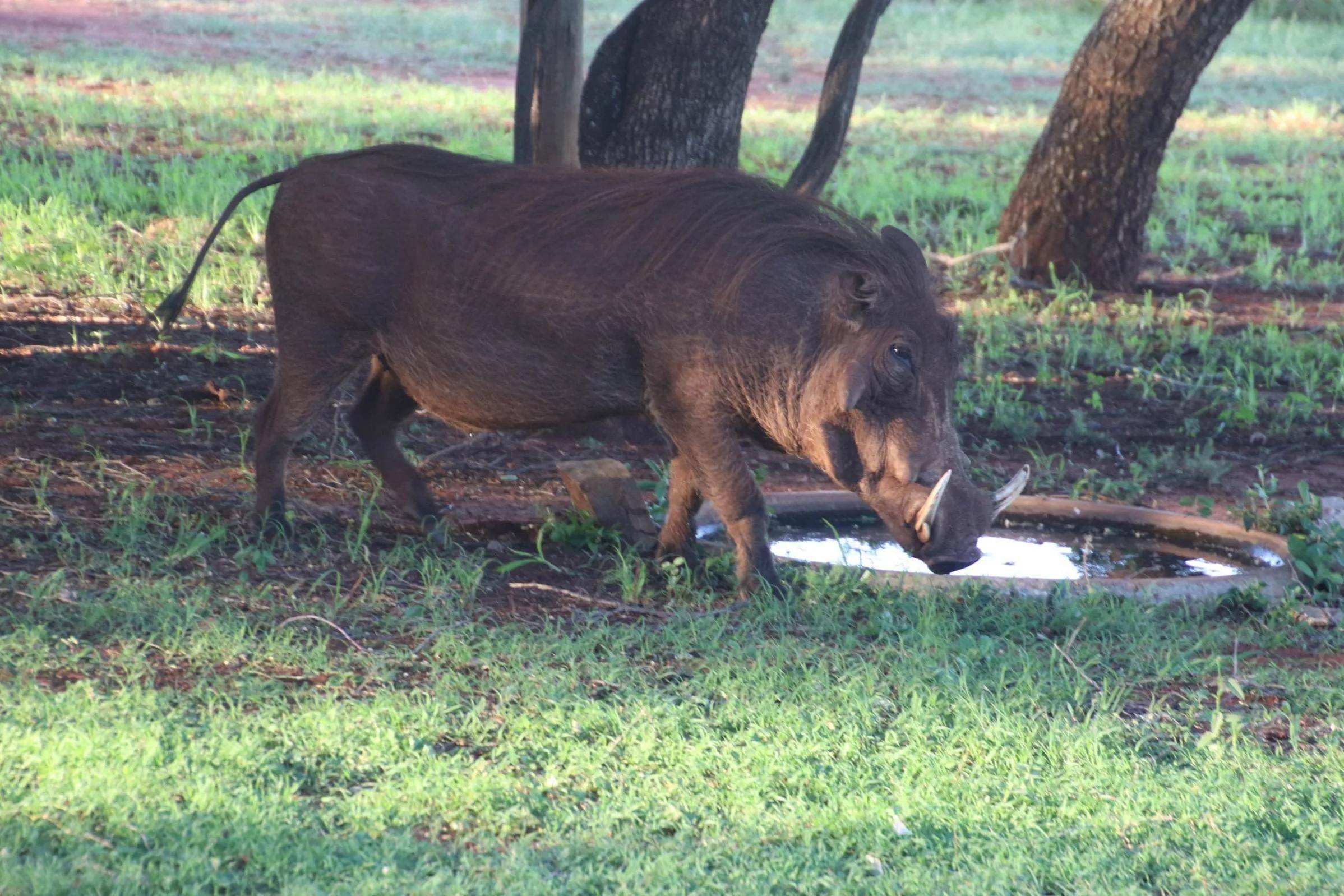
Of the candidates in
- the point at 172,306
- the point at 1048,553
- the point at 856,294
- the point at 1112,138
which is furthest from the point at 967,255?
the point at 172,306

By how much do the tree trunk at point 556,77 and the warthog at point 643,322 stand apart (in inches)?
42.4

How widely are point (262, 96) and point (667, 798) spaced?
9.41 m

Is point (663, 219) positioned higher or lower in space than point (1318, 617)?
higher

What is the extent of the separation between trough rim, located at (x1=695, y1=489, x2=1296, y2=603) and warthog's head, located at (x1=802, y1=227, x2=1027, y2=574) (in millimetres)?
334

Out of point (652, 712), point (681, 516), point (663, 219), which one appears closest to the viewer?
point (652, 712)

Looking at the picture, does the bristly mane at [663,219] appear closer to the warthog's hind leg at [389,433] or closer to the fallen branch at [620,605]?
the warthog's hind leg at [389,433]

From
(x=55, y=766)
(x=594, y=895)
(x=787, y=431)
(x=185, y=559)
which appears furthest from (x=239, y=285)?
(x=594, y=895)

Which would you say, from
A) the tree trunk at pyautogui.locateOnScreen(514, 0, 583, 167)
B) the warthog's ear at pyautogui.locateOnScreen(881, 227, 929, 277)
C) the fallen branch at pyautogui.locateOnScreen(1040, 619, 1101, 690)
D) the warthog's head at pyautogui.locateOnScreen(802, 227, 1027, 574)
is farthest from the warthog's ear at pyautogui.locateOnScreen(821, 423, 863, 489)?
the tree trunk at pyautogui.locateOnScreen(514, 0, 583, 167)

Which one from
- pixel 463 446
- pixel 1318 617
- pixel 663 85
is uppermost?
pixel 663 85

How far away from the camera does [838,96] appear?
5664 mm

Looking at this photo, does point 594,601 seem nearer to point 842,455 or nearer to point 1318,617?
point 842,455

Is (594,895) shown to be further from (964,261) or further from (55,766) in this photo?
(964,261)

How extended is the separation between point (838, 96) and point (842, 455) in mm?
2149

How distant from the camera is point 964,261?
811 cm
